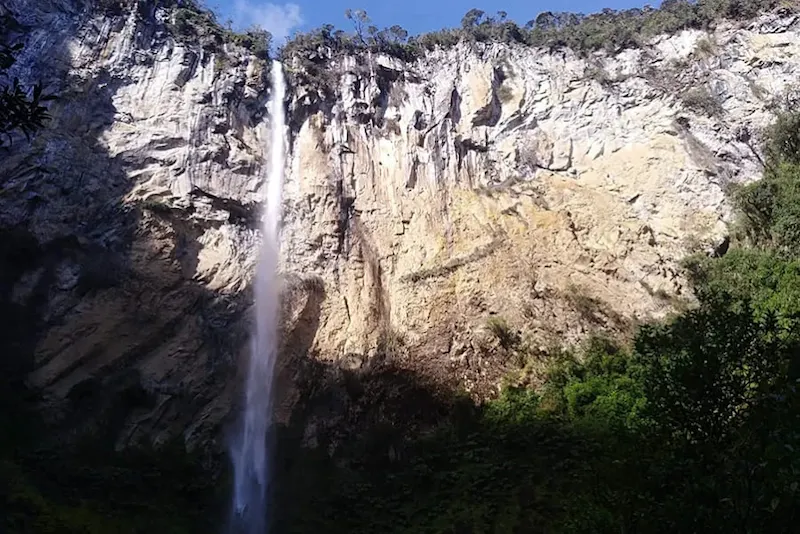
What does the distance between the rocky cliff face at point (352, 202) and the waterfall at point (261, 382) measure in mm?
340

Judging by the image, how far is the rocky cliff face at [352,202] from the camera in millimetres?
15625

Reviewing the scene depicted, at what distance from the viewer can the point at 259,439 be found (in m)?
15.3

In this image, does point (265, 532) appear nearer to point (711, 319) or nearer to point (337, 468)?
point (337, 468)

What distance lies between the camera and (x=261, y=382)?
52.6 feet

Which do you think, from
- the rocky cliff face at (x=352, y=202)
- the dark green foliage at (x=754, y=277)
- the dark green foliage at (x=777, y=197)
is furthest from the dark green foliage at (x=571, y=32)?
the dark green foliage at (x=754, y=277)

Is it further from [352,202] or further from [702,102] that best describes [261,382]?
[702,102]

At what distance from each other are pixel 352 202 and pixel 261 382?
5.25 m

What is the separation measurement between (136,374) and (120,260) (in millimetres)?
2745

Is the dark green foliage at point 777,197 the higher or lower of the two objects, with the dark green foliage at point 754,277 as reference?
higher

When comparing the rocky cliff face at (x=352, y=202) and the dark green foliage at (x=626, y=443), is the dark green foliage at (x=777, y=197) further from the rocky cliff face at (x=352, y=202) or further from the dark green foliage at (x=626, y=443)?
the rocky cliff face at (x=352, y=202)

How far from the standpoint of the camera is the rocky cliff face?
15.6 meters

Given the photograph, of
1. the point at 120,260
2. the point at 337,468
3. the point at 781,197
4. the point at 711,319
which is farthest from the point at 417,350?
the point at 711,319

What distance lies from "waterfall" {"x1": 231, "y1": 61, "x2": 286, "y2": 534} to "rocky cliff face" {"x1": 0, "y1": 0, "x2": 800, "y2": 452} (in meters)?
0.34

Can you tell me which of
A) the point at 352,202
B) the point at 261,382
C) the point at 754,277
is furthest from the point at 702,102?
the point at 261,382
